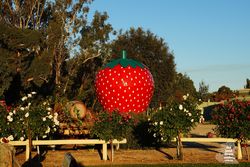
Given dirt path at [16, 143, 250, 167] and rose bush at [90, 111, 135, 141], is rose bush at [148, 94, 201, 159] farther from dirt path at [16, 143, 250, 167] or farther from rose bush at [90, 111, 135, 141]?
rose bush at [90, 111, 135, 141]

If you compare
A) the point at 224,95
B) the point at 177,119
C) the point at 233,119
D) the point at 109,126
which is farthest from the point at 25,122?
the point at 224,95

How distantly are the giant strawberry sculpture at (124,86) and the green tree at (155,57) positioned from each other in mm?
21638

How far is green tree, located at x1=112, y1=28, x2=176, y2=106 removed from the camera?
4350 cm

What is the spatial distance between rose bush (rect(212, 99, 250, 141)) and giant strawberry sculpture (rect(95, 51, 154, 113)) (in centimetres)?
595

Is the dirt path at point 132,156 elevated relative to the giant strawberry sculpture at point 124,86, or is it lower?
lower

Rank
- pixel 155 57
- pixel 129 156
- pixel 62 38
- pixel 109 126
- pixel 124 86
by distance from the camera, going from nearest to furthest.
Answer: pixel 109 126
pixel 129 156
pixel 124 86
pixel 62 38
pixel 155 57

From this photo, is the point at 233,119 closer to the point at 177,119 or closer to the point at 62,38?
the point at 177,119

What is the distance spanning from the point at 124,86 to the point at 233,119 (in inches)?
282

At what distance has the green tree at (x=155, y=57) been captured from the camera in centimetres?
4350

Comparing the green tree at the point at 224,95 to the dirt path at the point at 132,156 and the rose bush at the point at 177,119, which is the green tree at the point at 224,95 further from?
the rose bush at the point at 177,119

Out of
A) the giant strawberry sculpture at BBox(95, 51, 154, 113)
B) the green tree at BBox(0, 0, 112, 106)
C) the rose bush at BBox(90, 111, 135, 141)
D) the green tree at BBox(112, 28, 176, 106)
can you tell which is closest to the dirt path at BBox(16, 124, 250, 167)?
the rose bush at BBox(90, 111, 135, 141)

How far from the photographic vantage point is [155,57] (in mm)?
43781

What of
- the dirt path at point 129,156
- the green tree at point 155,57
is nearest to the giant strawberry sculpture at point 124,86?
the dirt path at point 129,156

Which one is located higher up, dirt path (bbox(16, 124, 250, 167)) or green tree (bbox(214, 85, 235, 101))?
green tree (bbox(214, 85, 235, 101))
